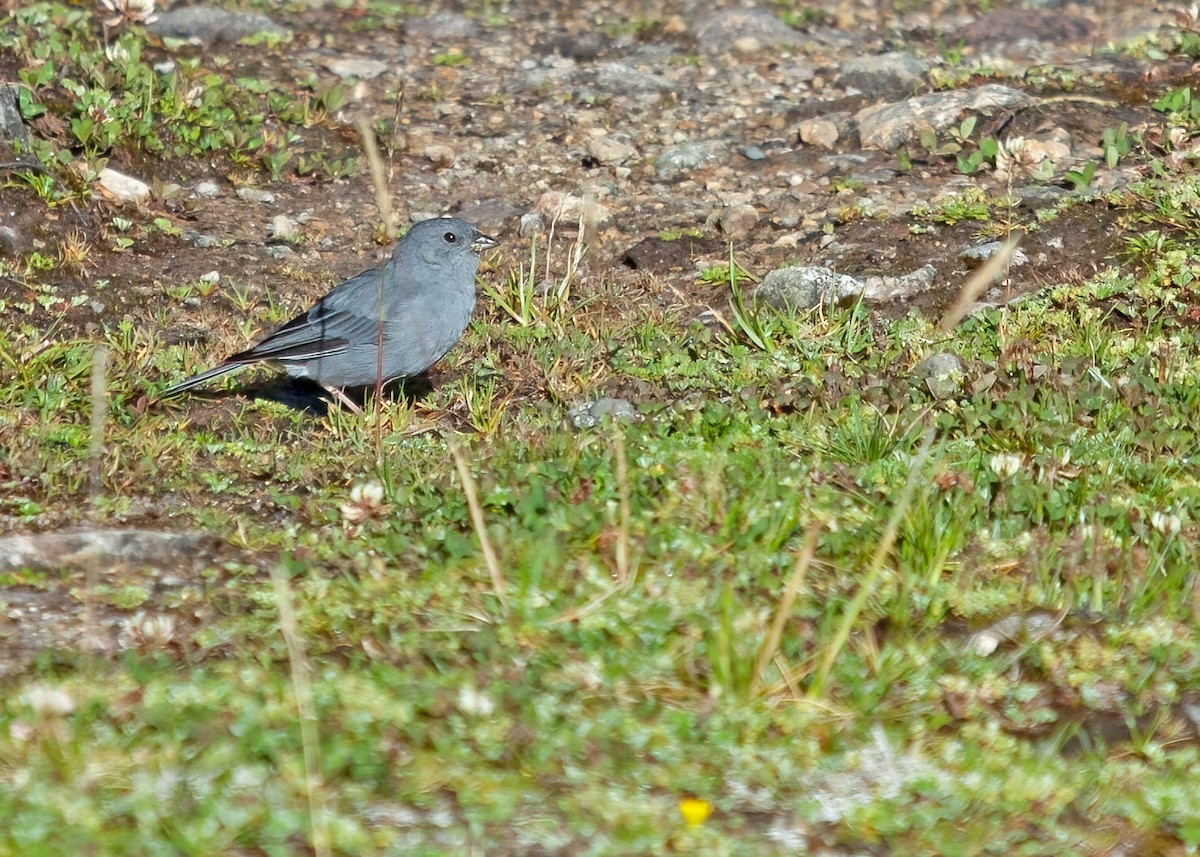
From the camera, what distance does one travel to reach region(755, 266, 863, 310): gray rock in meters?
7.37

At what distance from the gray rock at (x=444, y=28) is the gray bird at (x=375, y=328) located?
16.8 ft

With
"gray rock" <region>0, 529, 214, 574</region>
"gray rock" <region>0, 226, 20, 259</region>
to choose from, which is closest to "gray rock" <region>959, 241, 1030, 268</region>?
"gray rock" <region>0, 529, 214, 574</region>

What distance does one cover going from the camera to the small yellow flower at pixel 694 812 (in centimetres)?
368

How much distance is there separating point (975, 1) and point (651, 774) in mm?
10660

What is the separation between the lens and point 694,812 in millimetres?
3693

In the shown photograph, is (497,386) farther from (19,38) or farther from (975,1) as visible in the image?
(975,1)

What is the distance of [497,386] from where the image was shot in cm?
706

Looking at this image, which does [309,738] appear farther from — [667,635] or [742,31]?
[742,31]

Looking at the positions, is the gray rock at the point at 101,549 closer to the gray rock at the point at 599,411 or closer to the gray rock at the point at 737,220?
the gray rock at the point at 599,411

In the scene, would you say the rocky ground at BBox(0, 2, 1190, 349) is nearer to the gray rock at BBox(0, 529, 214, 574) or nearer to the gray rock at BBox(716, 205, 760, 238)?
the gray rock at BBox(716, 205, 760, 238)

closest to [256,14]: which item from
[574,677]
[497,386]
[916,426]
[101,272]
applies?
[101,272]

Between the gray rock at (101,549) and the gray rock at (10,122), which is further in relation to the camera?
the gray rock at (10,122)

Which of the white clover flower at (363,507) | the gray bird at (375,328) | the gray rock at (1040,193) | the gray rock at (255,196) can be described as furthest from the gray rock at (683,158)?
the white clover flower at (363,507)

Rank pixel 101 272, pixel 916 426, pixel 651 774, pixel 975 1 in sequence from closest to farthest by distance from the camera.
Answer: pixel 651 774, pixel 916 426, pixel 101 272, pixel 975 1
